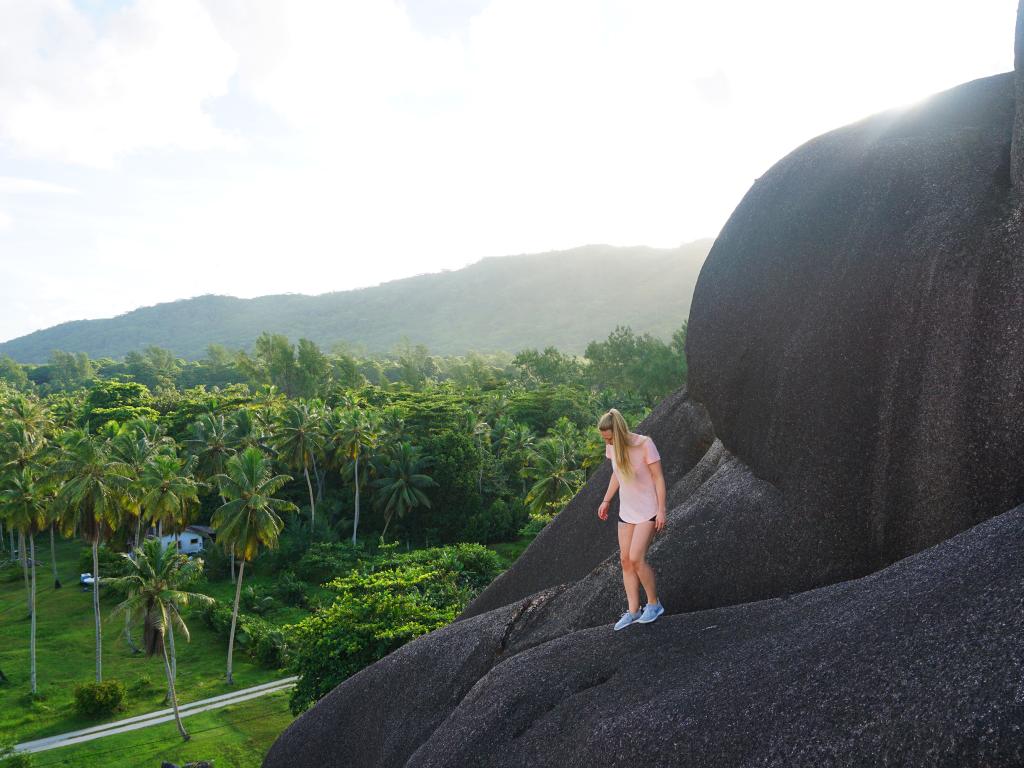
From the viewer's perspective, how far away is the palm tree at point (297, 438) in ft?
178

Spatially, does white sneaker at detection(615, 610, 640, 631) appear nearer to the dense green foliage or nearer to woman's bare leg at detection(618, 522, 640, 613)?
woman's bare leg at detection(618, 522, 640, 613)

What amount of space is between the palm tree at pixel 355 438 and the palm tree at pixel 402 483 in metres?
2.13

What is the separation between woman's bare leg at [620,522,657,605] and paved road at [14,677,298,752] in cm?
3243

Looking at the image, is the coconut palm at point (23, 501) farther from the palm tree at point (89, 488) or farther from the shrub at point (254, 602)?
the shrub at point (254, 602)

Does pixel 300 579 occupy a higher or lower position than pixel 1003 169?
lower

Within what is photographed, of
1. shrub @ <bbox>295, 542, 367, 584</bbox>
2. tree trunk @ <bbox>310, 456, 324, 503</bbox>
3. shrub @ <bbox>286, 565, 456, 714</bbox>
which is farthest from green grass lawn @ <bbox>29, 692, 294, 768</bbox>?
tree trunk @ <bbox>310, 456, 324, 503</bbox>

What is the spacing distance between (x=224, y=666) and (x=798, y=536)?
130ft

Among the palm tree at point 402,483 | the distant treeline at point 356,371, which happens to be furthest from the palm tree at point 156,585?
the distant treeline at point 356,371

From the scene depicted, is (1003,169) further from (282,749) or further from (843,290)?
(282,749)

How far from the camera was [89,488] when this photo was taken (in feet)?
112

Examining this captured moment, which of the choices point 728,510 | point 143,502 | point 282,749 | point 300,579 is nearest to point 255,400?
point 300,579

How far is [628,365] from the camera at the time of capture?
257 feet

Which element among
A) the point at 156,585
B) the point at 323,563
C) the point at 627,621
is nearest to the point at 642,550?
the point at 627,621

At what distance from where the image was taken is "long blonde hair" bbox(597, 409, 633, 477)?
22.9 feet
